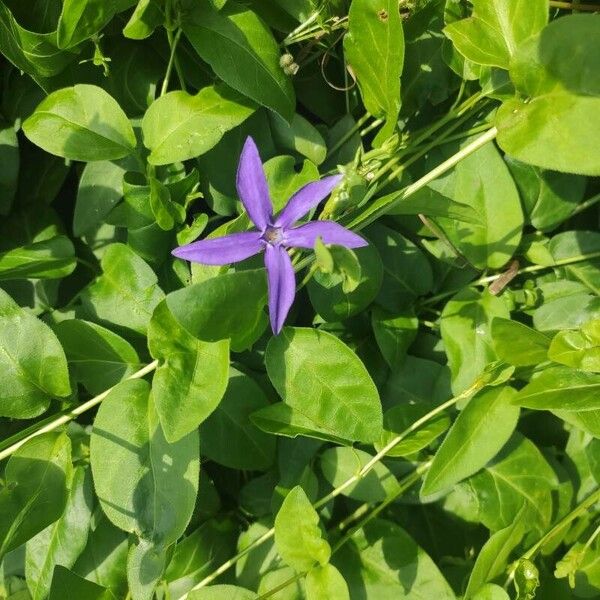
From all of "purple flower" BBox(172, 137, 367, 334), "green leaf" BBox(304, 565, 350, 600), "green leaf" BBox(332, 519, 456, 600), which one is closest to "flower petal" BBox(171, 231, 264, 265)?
"purple flower" BBox(172, 137, 367, 334)

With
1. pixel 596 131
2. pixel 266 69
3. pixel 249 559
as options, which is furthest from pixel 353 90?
pixel 249 559

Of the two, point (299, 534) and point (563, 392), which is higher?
point (563, 392)

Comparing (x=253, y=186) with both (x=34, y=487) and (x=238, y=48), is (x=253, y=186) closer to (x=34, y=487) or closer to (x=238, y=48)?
(x=238, y=48)

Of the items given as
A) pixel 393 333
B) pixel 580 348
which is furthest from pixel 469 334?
pixel 580 348

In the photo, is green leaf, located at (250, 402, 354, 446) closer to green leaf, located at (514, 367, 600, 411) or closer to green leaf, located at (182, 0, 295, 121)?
green leaf, located at (514, 367, 600, 411)

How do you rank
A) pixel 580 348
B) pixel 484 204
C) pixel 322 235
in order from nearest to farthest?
pixel 322 235, pixel 580 348, pixel 484 204

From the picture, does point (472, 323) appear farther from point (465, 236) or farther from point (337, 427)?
point (337, 427)
